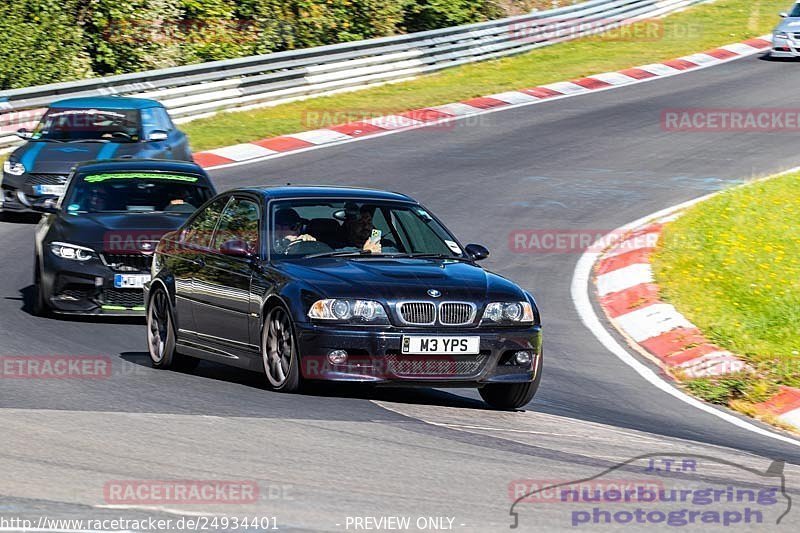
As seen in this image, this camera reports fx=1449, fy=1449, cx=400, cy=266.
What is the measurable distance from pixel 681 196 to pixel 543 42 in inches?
534

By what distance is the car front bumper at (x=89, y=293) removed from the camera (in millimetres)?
12555

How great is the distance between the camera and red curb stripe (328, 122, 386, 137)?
23834mm

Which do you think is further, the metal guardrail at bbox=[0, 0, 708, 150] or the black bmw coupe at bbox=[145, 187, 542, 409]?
the metal guardrail at bbox=[0, 0, 708, 150]

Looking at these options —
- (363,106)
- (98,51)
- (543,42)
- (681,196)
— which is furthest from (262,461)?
(543,42)

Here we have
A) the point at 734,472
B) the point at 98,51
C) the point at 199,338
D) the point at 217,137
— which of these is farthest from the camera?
the point at 98,51

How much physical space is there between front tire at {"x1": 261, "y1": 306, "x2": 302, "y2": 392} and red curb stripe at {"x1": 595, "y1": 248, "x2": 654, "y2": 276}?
659cm

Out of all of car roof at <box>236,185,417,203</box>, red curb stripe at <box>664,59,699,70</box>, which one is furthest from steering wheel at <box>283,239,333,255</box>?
red curb stripe at <box>664,59,699,70</box>

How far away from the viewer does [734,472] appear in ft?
24.2

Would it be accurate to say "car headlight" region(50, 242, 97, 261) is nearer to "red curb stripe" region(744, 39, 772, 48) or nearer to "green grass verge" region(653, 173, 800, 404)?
"green grass verge" region(653, 173, 800, 404)

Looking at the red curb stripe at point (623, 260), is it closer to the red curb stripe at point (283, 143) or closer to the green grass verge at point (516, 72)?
the red curb stripe at point (283, 143)

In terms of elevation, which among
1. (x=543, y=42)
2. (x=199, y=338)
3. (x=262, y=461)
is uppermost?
(x=262, y=461)

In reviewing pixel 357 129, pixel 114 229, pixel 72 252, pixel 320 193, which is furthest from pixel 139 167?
pixel 357 129

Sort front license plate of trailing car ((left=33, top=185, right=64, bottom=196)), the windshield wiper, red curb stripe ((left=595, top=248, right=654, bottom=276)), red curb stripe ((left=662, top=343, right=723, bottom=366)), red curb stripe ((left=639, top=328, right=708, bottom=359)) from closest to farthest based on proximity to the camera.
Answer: the windshield wiper < red curb stripe ((left=662, top=343, right=723, bottom=366)) < red curb stripe ((left=639, top=328, right=708, bottom=359)) < red curb stripe ((left=595, top=248, right=654, bottom=276)) < front license plate of trailing car ((left=33, top=185, right=64, bottom=196))

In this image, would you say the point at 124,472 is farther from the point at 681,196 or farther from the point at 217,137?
the point at 217,137
